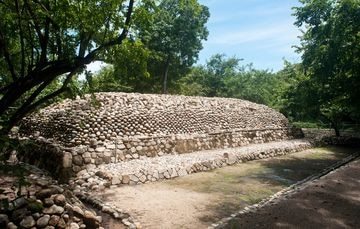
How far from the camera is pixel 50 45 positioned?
286 inches

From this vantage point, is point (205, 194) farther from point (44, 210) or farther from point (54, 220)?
point (44, 210)

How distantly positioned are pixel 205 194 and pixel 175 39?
25.2m

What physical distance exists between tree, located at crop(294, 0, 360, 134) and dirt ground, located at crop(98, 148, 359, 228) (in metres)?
5.21

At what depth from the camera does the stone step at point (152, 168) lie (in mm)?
10133

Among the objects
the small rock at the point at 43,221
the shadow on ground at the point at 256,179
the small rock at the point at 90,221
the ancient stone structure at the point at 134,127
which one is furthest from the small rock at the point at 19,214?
the ancient stone structure at the point at 134,127

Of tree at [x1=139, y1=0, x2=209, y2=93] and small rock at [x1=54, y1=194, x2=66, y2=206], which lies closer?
small rock at [x1=54, y1=194, x2=66, y2=206]

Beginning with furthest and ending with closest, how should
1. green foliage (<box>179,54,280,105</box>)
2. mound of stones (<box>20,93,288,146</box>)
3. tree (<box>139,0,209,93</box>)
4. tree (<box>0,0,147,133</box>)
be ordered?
green foliage (<box>179,54,280,105</box>) → tree (<box>139,0,209,93</box>) → mound of stones (<box>20,93,288,146</box>) → tree (<box>0,0,147,133</box>)

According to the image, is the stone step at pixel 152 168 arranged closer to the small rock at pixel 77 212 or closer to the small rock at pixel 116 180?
the small rock at pixel 116 180

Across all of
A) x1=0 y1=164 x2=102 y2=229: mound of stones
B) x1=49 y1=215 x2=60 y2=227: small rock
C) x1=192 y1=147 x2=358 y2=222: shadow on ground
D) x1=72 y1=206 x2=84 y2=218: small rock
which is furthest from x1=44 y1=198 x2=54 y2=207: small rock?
x1=192 y1=147 x2=358 y2=222: shadow on ground

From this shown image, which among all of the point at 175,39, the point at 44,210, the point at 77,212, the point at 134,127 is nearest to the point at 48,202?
the point at 44,210

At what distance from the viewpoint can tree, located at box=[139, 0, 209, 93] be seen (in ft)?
104

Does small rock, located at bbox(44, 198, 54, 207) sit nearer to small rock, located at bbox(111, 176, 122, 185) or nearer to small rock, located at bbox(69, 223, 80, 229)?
small rock, located at bbox(69, 223, 80, 229)

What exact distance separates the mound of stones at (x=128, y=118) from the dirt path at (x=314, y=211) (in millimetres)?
6660

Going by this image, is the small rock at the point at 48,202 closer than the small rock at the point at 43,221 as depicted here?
No
